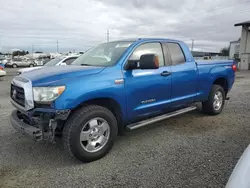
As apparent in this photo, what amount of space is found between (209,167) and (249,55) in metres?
27.4

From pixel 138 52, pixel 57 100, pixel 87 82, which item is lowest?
pixel 57 100

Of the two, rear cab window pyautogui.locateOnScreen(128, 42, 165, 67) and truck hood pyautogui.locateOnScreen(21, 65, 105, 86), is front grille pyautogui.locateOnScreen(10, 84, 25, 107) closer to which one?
truck hood pyautogui.locateOnScreen(21, 65, 105, 86)

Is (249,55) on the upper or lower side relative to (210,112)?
upper

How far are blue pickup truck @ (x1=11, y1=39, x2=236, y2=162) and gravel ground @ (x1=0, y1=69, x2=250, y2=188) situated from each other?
35cm

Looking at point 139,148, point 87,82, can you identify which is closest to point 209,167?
point 139,148

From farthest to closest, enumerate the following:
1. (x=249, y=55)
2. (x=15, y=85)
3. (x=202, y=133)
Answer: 1. (x=249, y=55)
2. (x=202, y=133)
3. (x=15, y=85)

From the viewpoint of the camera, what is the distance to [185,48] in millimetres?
5039

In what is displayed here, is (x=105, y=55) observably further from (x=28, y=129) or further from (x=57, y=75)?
(x=28, y=129)

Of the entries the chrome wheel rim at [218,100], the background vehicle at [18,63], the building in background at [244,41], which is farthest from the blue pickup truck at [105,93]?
the background vehicle at [18,63]

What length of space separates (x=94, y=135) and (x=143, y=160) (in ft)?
2.78

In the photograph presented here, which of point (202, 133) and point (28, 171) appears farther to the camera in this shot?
point (202, 133)

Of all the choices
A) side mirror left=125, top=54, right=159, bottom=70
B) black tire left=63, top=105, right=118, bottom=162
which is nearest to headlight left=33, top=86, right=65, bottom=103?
black tire left=63, top=105, right=118, bottom=162

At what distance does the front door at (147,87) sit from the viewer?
3.80 m

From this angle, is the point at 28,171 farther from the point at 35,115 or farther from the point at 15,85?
the point at 15,85
